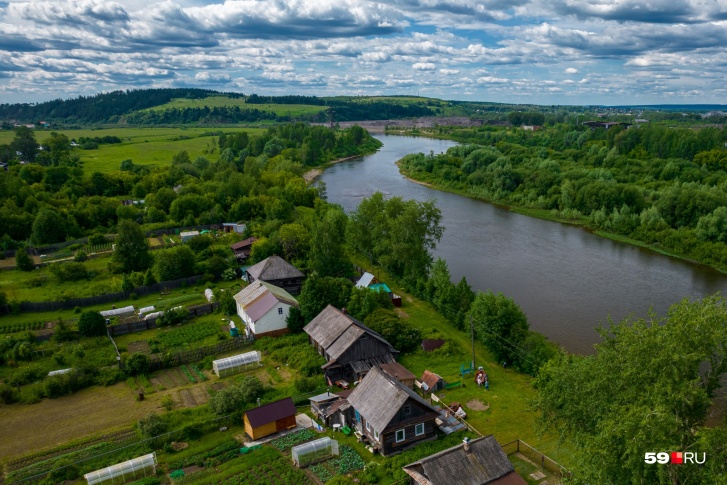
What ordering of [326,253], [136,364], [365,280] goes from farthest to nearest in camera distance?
[326,253] → [365,280] → [136,364]

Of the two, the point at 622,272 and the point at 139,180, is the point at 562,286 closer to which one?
the point at 622,272

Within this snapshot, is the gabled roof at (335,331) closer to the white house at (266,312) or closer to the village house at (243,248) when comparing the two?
the white house at (266,312)

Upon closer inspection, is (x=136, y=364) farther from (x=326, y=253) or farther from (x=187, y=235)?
(x=187, y=235)

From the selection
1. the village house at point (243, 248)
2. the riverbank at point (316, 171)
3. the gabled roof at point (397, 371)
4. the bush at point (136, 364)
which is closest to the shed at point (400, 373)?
the gabled roof at point (397, 371)

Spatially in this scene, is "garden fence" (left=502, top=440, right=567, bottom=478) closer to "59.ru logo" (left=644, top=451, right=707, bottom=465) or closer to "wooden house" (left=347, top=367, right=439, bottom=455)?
"wooden house" (left=347, top=367, right=439, bottom=455)

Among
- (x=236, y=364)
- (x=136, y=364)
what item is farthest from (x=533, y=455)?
(x=136, y=364)

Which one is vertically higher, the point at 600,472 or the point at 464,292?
the point at 600,472

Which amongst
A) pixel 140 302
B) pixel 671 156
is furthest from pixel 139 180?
pixel 671 156
